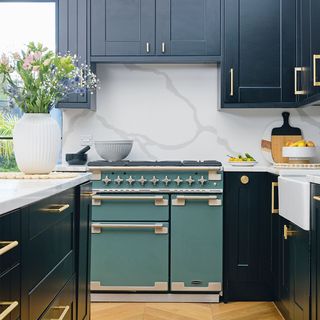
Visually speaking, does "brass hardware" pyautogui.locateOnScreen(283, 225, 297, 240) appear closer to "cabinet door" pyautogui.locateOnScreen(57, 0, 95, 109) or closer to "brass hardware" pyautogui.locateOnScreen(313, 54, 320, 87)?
"brass hardware" pyautogui.locateOnScreen(313, 54, 320, 87)

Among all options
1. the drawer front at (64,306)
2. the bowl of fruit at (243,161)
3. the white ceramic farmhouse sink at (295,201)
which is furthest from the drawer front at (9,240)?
the bowl of fruit at (243,161)

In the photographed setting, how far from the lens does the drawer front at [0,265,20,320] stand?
1126 mm

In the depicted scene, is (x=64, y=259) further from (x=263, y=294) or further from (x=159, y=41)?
(x=159, y=41)

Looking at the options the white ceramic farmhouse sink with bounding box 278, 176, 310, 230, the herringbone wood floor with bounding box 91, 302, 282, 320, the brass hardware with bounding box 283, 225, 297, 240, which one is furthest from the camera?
the herringbone wood floor with bounding box 91, 302, 282, 320

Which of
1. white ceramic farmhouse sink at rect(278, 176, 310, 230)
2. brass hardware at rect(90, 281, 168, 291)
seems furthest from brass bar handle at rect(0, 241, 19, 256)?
brass hardware at rect(90, 281, 168, 291)

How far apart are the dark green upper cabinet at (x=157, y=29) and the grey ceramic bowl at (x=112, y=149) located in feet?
1.99

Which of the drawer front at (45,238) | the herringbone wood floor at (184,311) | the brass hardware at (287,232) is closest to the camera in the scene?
the drawer front at (45,238)

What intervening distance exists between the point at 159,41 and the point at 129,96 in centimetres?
53

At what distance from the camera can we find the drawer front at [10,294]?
1.13 metres

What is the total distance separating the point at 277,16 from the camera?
3.72 metres

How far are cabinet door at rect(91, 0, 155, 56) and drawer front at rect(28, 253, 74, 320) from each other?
2.04 m

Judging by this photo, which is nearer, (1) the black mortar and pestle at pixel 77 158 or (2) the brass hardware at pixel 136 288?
(2) the brass hardware at pixel 136 288

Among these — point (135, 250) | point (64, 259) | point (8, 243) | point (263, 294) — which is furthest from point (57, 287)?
point (263, 294)

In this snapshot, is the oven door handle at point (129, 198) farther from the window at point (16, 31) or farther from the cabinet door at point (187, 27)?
the cabinet door at point (187, 27)
